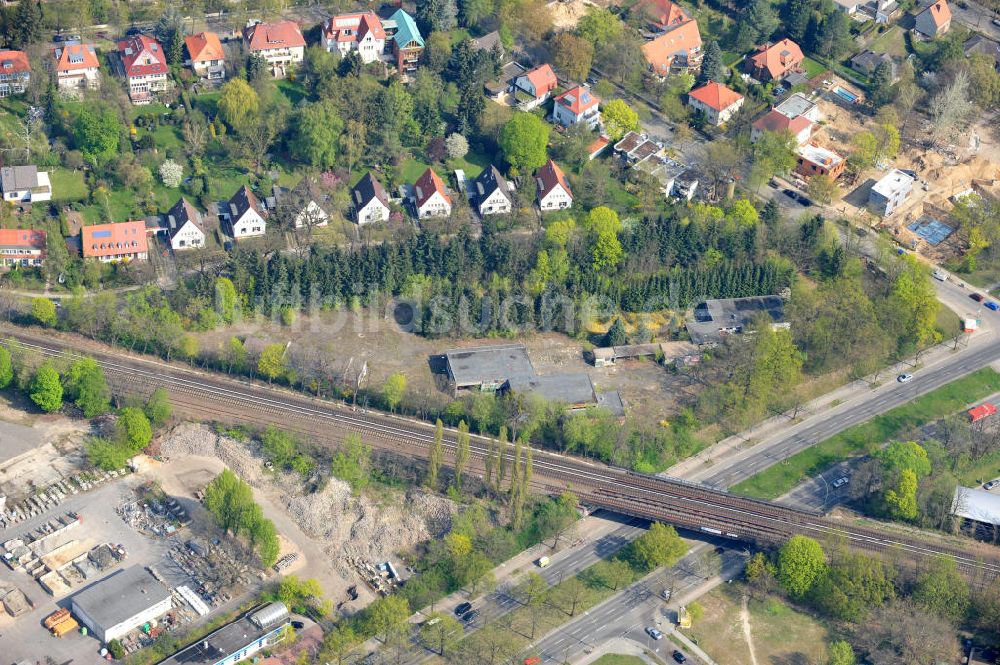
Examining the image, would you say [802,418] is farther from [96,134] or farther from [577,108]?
[96,134]

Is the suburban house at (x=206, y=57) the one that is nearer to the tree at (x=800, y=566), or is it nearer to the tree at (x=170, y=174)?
the tree at (x=170, y=174)

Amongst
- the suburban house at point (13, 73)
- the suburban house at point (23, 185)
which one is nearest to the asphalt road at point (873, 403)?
the suburban house at point (23, 185)

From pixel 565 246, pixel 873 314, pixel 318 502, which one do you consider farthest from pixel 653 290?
pixel 318 502

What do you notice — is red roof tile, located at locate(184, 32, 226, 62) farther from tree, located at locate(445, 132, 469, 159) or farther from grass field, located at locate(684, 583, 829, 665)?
grass field, located at locate(684, 583, 829, 665)

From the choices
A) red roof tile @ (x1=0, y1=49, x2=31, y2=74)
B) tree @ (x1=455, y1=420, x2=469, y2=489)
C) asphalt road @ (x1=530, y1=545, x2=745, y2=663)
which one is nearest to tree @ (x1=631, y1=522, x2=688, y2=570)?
asphalt road @ (x1=530, y1=545, x2=745, y2=663)

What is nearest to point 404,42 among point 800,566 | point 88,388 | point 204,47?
point 204,47
